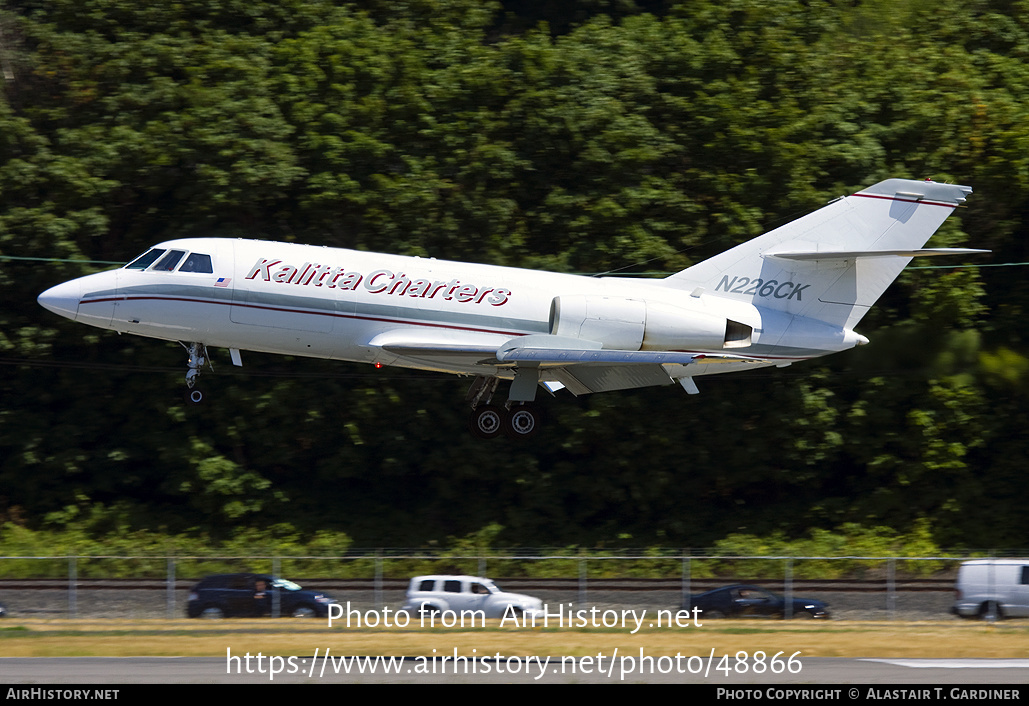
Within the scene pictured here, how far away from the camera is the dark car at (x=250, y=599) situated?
71.5 ft

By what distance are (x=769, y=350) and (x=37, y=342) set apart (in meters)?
16.7

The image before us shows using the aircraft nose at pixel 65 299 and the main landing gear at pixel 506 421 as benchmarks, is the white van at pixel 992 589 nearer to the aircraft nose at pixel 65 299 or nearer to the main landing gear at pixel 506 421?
the main landing gear at pixel 506 421

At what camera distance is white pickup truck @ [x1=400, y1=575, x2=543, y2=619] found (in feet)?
74.8

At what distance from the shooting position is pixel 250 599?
2192 centimetres

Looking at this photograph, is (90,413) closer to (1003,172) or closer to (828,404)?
(828,404)

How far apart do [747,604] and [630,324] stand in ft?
18.7

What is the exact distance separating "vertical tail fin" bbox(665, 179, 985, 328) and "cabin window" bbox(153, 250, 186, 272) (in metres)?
9.28

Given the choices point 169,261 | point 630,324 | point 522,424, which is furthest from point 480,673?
point 169,261

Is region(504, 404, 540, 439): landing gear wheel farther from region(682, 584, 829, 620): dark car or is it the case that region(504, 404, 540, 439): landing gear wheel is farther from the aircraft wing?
region(682, 584, 829, 620): dark car

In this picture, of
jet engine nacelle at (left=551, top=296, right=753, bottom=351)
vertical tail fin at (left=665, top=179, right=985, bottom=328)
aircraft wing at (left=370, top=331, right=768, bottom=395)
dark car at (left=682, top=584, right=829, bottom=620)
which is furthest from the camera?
vertical tail fin at (left=665, top=179, right=985, bottom=328)

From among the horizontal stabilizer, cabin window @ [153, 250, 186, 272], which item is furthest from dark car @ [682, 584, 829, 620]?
cabin window @ [153, 250, 186, 272]

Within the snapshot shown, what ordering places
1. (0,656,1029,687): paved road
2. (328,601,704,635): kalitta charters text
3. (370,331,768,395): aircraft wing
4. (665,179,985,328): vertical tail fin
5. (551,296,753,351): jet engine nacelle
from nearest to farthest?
1. (0,656,1029,687): paved road
2. (328,601,704,635): kalitta charters text
3. (370,331,768,395): aircraft wing
4. (551,296,753,351): jet engine nacelle
5. (665,179,985,328): vertical tail fin

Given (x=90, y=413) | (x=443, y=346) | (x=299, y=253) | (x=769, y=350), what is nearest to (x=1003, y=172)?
(x=769, y=350)

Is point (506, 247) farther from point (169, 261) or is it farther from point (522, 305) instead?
point (169, 261)
